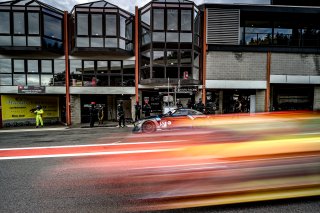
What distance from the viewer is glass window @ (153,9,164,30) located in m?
15.7

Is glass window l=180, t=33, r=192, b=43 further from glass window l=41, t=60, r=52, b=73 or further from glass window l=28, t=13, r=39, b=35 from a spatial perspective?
glass window l=28, t=13, r=39, b=35

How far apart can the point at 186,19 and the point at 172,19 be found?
3.82ft

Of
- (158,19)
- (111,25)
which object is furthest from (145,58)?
(111,25)

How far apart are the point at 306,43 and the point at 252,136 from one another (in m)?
20.6

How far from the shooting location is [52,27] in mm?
15750

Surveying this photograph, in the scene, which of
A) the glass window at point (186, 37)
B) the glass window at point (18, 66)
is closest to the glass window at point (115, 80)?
the glass window at point (186, 37)

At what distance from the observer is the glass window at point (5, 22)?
1473 cm

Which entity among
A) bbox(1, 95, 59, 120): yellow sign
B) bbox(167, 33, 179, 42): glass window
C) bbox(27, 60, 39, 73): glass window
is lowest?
bbox(1, 95, 59, 120): yellow sign

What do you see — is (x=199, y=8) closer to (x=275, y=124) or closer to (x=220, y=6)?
(x=220, y=6)

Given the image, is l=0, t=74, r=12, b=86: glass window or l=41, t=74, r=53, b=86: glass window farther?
l=41, t=74, r=53, b=86: glass window

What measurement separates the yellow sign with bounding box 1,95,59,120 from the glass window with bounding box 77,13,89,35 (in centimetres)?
658

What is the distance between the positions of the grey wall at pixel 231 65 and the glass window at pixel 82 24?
10381 mm

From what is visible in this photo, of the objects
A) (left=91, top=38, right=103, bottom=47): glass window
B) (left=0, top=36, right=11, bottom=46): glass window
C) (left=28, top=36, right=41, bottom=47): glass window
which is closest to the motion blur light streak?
(left=91, top=38, right=103, bottom=47): glass window

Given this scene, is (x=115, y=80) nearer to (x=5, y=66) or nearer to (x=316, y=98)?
(x=5, y=66)
